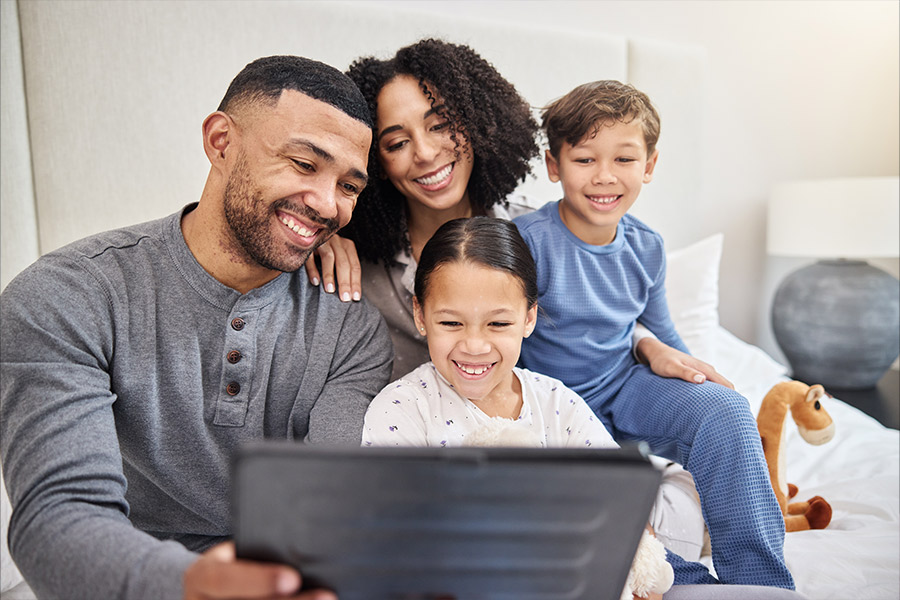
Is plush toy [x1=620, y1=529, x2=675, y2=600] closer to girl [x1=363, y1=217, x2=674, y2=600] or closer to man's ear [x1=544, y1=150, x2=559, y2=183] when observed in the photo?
girl [x1=363, y1=217, x2=674, y2=600]

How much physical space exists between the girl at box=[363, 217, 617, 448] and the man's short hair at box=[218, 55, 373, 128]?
245mm

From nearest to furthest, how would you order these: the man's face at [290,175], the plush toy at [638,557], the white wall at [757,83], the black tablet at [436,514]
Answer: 1. the black tablet at [436,514]
2. the plush toy at [638,557]
3. the man's face at [290,175]
4. the white wall at [757,83]

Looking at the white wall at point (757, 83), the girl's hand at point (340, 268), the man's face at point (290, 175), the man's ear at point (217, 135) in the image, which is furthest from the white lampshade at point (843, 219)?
the man's ear at point (217, 135)

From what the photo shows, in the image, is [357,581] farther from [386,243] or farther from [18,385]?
[386,243]

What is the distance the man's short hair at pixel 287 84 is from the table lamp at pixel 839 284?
1427mm

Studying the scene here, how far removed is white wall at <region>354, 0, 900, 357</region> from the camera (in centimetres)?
111

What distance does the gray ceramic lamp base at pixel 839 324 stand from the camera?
1856 mm

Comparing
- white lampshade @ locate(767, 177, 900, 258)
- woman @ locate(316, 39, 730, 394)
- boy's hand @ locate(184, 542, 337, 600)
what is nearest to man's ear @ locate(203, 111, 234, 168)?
woman @ locate(316, 39, 730, 394)

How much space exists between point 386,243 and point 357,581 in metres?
0.73

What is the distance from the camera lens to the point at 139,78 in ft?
2.96

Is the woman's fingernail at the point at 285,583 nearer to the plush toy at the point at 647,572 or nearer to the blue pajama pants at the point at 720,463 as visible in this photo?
the plush toy at the point at 647,572

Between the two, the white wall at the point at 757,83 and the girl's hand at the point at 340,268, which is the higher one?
the white wall at the point at 757,83

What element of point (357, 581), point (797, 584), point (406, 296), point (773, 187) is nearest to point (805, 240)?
point (773, 187)

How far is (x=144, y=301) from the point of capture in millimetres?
888
